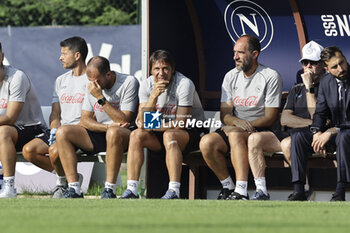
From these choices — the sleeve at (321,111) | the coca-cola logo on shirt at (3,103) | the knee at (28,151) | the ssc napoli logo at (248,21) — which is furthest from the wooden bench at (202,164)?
the coca-cola logo on shirt at (3,103)

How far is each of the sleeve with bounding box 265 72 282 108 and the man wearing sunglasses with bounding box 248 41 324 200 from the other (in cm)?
26

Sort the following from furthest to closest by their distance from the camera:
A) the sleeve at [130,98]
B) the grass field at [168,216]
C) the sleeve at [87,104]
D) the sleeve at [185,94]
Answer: the sleeve at [87,104]
the sleeve at [130,98]
the sleeve at [185,94]
the grass field at [168,216]

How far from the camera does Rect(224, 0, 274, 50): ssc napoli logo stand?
9922 mm

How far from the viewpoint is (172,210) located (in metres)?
6.52

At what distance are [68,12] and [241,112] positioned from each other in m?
9.13

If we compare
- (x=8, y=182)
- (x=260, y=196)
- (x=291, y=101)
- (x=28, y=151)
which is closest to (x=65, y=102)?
(x=28, y=151)

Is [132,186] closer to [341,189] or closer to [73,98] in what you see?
[73,98]

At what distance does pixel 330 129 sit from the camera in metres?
8.45

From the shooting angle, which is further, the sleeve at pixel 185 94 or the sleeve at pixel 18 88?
the sleeve at pixel 18 88

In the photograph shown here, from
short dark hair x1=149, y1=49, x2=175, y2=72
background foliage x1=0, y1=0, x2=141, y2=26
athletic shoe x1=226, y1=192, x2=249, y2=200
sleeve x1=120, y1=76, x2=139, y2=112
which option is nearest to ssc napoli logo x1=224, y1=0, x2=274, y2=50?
short dark hair x1=149, y1=49, x2=175, y2=72

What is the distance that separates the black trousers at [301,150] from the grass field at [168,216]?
2.49 ft

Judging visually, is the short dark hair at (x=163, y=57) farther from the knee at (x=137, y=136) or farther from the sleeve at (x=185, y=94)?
the knee at (x=137, y=136)

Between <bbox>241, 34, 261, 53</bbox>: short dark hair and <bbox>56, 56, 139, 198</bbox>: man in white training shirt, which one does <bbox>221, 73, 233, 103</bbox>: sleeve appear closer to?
<bbox>241, 34, 261, 53</bbox>: short dark hair

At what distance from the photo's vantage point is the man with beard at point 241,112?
27.7 ft
